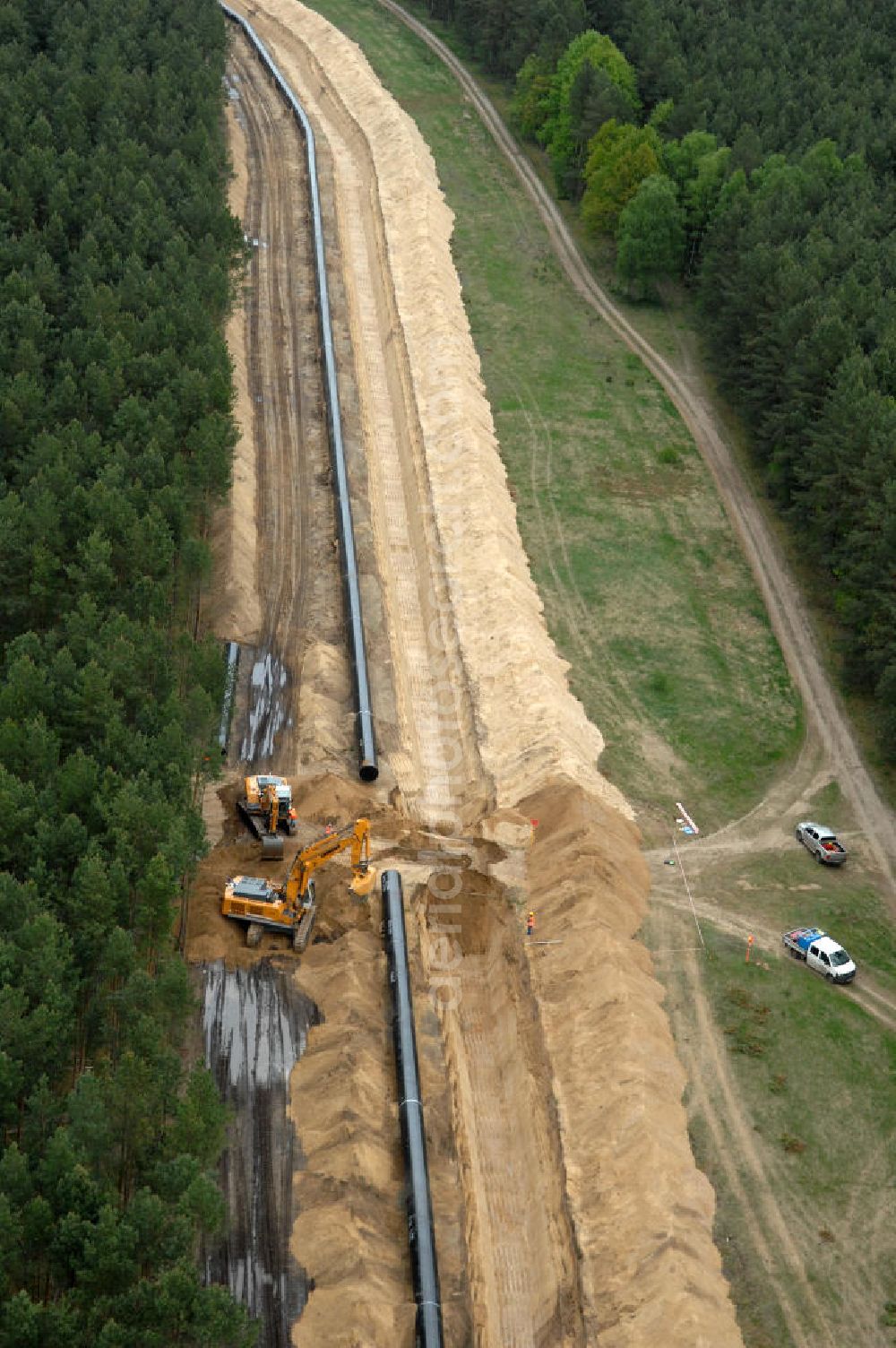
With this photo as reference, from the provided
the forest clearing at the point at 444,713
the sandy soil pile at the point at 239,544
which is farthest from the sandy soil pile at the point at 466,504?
the sandy soil pile at the point at 239,544

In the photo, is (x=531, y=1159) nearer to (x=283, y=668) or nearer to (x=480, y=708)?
(x=480, y=708)

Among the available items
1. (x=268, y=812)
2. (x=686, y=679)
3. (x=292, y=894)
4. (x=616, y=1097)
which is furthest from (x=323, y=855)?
(x=686, y=679)

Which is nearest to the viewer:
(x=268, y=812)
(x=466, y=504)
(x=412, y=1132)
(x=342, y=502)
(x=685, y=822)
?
(x=412, y=1132)

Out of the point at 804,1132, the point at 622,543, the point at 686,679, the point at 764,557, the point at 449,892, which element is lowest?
the point at 449,892

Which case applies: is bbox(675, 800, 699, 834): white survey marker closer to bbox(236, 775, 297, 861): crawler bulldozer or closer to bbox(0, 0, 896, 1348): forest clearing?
bbox(0, 0, 896, 1348): forest clearing

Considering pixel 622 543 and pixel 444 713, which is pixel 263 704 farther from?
pixel 622 543

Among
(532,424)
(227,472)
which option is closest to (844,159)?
(532,424)

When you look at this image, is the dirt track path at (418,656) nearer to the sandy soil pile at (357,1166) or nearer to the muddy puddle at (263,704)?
the sandy soil pile at (357,1166)
